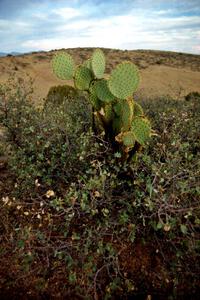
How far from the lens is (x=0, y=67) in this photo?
24.1 meters

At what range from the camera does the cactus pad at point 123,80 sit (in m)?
3.84

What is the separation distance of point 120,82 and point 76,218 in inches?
59.3

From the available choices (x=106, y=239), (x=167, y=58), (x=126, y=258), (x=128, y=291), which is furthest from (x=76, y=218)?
(x=167, y=58)

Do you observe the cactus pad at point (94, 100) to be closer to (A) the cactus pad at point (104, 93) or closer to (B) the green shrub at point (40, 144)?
(A) the cactus pad at point (104, 93)

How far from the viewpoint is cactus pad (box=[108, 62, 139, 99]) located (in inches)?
151

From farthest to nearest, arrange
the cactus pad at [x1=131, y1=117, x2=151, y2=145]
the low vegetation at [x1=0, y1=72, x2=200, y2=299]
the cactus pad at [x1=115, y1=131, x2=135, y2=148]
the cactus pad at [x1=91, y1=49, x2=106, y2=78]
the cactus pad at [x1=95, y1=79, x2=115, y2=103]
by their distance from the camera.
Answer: the cactus pad at [x1=91, y1=49, x2=106, y2=78]
the cactus pad at [x1=95, y1=79, x2=115, y2=103]
the cactus pad at [x1=131, y1=117, x2=151, y2=145]
the cactus pad at [x1=115, y1=131, x2=135, y2=148]
the low vegetation at [x1=0, y1=72, x2=200, y2=299]

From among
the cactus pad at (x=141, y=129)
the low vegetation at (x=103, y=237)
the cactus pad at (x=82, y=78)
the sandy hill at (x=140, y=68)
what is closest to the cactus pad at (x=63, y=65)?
the cactus pad at (x=82, y=78)

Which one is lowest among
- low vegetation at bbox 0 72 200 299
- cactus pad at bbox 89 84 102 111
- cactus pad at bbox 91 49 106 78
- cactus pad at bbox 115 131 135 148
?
low vegetation at bbox 0 72 200 299

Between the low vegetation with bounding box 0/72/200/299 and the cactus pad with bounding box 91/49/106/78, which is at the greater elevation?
the cactus pad with bounding box 91/49/106/78

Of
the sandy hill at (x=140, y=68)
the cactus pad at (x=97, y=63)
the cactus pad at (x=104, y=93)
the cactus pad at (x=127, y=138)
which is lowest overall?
the sandy hill at (x=140, y=68)

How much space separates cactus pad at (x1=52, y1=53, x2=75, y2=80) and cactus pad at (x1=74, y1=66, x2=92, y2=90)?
17 centimetres

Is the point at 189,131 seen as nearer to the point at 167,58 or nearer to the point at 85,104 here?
the point at 85,104

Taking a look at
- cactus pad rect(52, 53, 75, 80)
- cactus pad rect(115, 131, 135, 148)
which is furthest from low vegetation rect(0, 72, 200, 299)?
cactus pad rect(52, 53, 75, 80)

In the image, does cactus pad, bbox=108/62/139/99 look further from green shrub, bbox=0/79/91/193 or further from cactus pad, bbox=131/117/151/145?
green shrub, bbox=0/79/91/193
